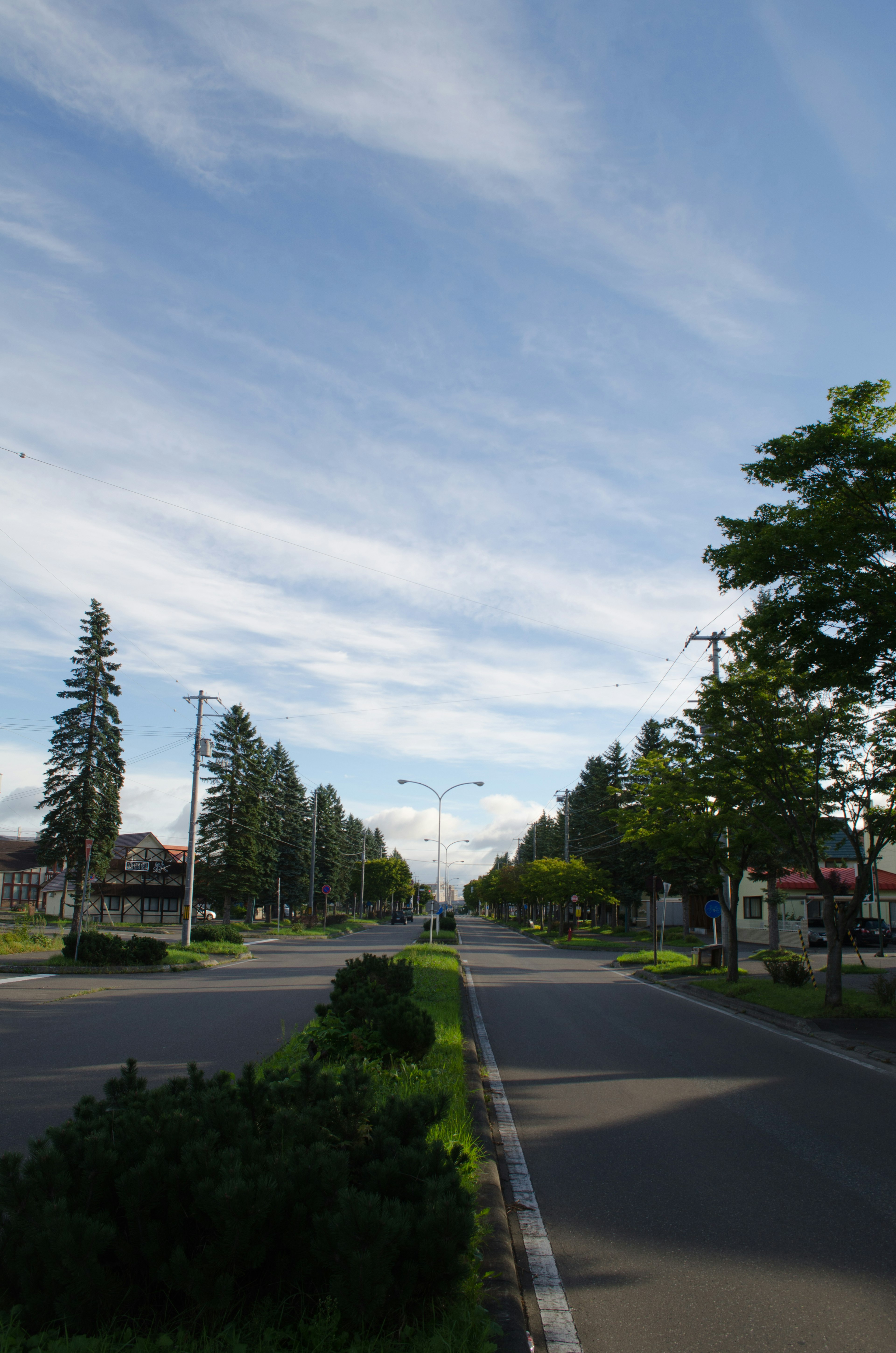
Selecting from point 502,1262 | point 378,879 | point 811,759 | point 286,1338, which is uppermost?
point 811,759

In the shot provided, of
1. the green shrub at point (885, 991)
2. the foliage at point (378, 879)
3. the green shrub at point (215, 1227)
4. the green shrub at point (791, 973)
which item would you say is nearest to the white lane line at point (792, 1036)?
the green shrub at point (791, 973)

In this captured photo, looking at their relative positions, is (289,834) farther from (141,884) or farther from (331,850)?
(141,884)

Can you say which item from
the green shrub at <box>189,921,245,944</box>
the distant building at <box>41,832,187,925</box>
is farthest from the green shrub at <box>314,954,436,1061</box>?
the distant building at <box>41,832,187,925</box>

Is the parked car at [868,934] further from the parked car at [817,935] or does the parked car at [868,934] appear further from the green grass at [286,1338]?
the green grass at [286,1338]

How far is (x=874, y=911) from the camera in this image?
188 ft

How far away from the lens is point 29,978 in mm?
22016

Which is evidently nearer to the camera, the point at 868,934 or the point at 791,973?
the point at 791,973

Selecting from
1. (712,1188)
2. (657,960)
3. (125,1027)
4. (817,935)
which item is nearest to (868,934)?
(817,935)

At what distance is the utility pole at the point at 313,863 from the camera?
206 ft

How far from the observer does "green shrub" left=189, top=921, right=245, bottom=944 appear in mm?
36812

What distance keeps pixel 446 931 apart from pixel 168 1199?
5089 cm

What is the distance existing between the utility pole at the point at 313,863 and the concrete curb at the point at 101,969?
3244 centimetres

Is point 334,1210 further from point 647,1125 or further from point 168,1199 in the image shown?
point 647,1125

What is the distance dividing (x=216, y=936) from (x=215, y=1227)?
36801 millimetres
